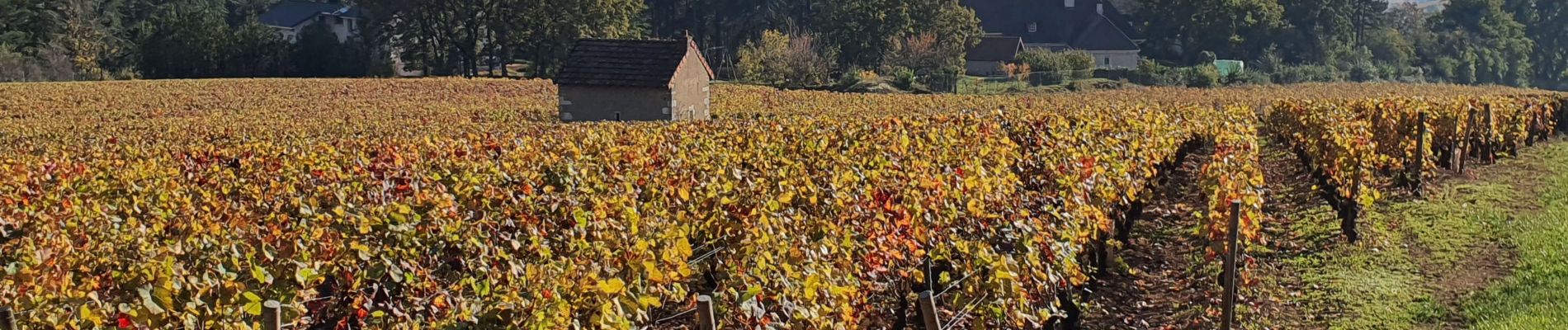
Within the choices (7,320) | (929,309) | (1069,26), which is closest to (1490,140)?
(929,309)

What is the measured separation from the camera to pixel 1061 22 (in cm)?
9031

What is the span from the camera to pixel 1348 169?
14672 millimetres

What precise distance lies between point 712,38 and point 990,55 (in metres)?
16.9

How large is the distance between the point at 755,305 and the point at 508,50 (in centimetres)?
5963

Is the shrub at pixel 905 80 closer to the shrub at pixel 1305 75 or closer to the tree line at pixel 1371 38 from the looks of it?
the shrub at pixel 1305 75

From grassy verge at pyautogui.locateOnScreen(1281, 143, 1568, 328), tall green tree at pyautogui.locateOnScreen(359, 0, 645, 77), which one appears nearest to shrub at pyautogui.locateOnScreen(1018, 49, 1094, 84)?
tall green tree at pyautogui.locateOnScreen(359, 0, 645, 77)

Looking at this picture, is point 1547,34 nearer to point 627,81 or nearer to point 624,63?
point 624,63

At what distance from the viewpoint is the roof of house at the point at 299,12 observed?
83.4 meters

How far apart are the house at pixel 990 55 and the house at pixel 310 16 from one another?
37.1 m

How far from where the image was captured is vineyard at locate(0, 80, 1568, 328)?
6680 mm

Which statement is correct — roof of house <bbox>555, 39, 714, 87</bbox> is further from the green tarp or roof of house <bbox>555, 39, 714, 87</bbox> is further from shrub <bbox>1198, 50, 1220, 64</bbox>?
shrub <bbox>1198, 50, 1220, 64</bbox>

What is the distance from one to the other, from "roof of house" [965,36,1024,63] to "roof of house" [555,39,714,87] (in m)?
45.8

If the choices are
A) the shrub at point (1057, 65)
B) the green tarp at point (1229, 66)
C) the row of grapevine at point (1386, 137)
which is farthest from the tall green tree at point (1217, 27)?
the row of grapevine at point (1386, 137)

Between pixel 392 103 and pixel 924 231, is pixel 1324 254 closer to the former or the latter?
pixel 924 231
